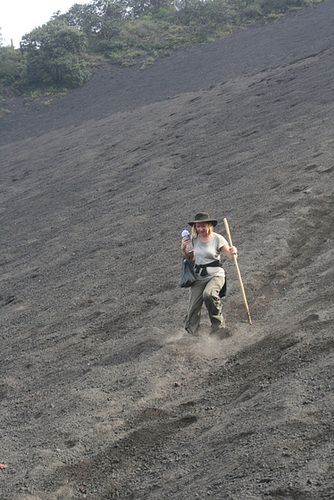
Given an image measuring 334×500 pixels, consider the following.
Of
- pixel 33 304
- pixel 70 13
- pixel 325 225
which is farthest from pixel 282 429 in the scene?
pixel 70 13

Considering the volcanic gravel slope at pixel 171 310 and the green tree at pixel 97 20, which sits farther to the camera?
the green tree at pixel 97 20

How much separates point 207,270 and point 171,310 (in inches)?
53.7

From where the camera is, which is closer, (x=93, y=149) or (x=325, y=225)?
(x=325, y=225)

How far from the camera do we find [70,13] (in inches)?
1448

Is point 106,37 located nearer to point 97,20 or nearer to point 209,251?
point 97,20

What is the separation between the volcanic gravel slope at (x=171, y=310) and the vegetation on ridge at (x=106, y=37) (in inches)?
418

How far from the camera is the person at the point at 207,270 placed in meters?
6.88

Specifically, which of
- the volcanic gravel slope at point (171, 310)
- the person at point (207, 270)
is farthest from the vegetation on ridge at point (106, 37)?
the person at point (207, 270)

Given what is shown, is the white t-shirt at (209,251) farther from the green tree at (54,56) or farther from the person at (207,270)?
the green tree at (54,56)

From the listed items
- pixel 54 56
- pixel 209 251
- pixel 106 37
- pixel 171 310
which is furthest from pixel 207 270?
pixel 106 37

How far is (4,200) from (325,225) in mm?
11603

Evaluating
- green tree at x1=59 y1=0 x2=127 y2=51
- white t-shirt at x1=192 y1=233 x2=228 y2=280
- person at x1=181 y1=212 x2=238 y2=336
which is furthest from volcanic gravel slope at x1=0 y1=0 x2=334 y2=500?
green tree at x1=59 y1=0 x2=127 y2=51

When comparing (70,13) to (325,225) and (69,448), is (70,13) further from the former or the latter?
(69,448)

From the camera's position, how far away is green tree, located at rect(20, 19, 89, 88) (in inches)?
1184
